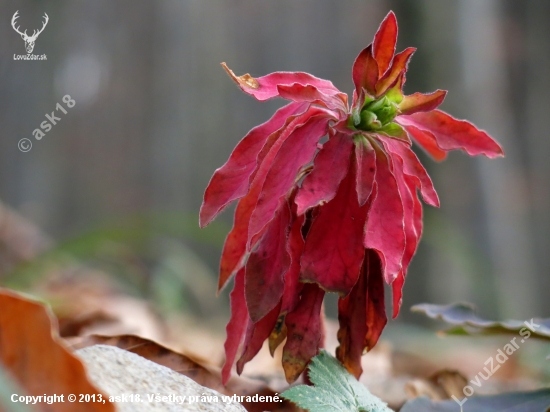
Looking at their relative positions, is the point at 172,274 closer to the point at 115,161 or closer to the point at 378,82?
the point at 115,161

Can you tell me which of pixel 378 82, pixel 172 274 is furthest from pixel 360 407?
pixel 172 274

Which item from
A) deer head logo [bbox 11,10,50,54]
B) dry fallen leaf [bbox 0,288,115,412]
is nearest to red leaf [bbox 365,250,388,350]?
dry fallen leaf [bbox 0,288,115,412]

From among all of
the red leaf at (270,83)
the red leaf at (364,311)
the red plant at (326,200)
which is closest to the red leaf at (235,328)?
the red plant at (326,200)

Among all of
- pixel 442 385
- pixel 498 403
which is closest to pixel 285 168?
pixel 498 403

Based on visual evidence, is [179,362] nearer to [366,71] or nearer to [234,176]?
[234,176]

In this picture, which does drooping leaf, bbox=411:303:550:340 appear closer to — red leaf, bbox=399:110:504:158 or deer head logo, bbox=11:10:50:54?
red leaf, bbox=399:110:504:158
